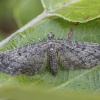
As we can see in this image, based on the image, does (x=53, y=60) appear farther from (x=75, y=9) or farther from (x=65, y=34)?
(x=75, y=9)

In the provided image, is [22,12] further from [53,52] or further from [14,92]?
[14,92]

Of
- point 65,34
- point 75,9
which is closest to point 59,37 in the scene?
point 65,34

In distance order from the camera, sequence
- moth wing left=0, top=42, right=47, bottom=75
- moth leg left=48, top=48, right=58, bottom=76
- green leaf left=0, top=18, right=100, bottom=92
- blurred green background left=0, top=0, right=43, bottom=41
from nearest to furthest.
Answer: green leaf left=0, top=18, right=100, bottom=92 → moth leg left=48, top=48, right=58, bottom=76 → moth wing left=0, top=42, right=47, bottom=75 → blurred green background left=0, top=0, right=43, bottom=41

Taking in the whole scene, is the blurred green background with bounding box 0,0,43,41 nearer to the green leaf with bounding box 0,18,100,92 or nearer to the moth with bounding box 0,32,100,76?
the moth with bounding box 0,32,100,76

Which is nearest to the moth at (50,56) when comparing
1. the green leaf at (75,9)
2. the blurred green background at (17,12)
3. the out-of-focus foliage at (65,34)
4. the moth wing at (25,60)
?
the moth wing at (25,60)

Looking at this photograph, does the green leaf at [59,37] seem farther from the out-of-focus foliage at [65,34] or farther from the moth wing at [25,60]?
the moth wing at [25,60]

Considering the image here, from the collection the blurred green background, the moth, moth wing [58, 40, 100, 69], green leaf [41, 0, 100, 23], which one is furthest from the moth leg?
the blurred green background
